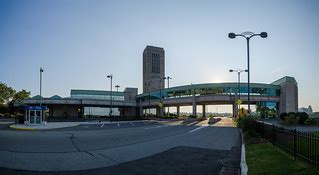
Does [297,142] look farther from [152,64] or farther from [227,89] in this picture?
[152,64]

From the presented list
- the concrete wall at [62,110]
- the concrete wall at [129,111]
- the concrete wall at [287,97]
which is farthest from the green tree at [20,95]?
the concrete wall at [287,97]

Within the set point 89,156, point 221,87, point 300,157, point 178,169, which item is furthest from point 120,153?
point 221,87

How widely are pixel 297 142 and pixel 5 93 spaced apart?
96.5 meters

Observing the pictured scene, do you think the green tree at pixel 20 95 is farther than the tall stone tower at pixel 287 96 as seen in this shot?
Yes

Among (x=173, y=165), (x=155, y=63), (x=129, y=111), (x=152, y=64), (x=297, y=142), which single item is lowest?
(x=129, y=111)

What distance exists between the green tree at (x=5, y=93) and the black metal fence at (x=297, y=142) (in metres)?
91.4

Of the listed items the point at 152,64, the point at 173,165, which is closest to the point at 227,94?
the point at 173,165

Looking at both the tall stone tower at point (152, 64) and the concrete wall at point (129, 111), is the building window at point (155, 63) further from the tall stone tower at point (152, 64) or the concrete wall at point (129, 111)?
the concrete wall at point (129, 111)

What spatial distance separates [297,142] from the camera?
11.3m

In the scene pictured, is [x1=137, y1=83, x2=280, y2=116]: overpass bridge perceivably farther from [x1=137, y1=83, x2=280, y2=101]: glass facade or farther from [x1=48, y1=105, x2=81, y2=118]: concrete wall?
[x1=48, y1=105, x2=81, y2=118]: concrete wall

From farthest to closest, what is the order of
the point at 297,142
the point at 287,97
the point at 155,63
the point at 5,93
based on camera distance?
the point at 155,63 < the point at 5,93 < the point at 287,97 < the point at 297,142

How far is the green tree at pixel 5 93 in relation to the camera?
87.4 metres

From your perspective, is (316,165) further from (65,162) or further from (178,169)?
(65,162)

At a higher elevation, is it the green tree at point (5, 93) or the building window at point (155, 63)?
the building window at point (155, 63)
